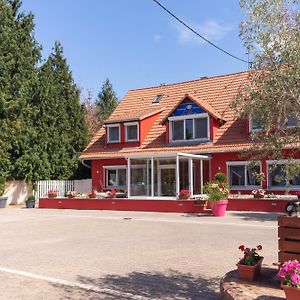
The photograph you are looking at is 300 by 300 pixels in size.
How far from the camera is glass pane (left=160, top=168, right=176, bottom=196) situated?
2639 centimetres

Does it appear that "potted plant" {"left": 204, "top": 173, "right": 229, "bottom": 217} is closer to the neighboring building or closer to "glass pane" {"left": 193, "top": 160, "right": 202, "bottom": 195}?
the neighboring building

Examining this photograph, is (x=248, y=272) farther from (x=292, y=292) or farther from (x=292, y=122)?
(x=292, y=122)

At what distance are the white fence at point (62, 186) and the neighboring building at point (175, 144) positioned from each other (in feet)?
10.7

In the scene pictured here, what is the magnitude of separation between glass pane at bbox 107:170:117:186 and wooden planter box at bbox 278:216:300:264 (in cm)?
2551

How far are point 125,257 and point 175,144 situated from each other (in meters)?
18.9

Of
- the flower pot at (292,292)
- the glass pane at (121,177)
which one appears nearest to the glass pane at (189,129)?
the glass pane at (121,177)

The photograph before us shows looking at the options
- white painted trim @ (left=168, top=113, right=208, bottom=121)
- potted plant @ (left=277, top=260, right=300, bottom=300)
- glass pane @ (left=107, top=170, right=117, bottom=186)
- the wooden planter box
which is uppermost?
white painted trim @ (left=168, top=113, right=208, bottom=121)

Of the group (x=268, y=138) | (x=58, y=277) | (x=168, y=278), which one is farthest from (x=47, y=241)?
(x=268, y=138)

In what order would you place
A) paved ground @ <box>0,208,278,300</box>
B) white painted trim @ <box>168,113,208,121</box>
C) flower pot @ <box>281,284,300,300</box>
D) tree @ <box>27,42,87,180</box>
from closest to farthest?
flower pot @ <box>281,284,300,300</box> < paved ground @ <box>0,208,278,300</box> < white painted trim @ <box>168,113,208,121</box> < tree @ <box>27,42,87,180</box>

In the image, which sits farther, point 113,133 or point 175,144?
point 113,133

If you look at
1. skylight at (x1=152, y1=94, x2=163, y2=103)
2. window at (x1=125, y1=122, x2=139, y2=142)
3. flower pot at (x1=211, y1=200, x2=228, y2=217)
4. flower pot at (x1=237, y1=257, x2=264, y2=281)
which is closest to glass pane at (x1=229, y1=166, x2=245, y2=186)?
flower pot at (x1=211, y1=200, x2=228, y2=217)

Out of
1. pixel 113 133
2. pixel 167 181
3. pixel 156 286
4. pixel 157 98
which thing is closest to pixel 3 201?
pixel 113 133

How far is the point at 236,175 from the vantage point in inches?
1072

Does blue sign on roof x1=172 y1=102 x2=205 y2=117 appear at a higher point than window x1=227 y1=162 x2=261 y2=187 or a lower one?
higher
